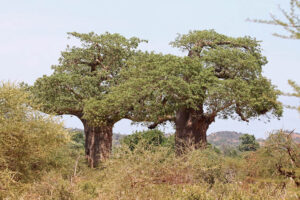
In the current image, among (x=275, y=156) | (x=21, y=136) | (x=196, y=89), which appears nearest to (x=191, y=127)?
(x=196, y=89)

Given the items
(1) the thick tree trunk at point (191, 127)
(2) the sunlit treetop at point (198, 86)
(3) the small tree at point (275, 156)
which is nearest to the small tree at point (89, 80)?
(2) the sunlit treetop at point (198, 86)

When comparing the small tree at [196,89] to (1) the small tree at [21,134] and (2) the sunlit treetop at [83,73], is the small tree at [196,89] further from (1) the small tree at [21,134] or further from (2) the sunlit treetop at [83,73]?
(1) the small tree at [21,134]

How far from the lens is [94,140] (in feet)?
89.5

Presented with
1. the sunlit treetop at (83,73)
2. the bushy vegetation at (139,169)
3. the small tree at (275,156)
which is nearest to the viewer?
the small tree at (275,156)

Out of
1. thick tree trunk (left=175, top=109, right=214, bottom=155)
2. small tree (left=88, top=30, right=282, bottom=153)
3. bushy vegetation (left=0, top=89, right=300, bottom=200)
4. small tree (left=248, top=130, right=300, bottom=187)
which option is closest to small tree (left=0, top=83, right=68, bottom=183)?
bushy vegetation (left=0, top=89, right=300, bottom=200)

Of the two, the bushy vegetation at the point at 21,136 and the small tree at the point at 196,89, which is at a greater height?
the small tree at the point at 196,89

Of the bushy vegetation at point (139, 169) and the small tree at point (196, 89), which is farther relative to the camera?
the small tree at point (196, 89)

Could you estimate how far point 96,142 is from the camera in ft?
88.6

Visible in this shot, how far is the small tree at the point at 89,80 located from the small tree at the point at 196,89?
94.2 inches

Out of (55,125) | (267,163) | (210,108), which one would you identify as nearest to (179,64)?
(210,108)

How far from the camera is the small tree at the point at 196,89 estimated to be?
67.9ft

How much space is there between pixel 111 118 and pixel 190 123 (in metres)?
5.25

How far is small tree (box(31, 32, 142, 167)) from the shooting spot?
82.5 ft

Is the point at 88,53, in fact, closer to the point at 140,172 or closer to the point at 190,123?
the point at 190,123
